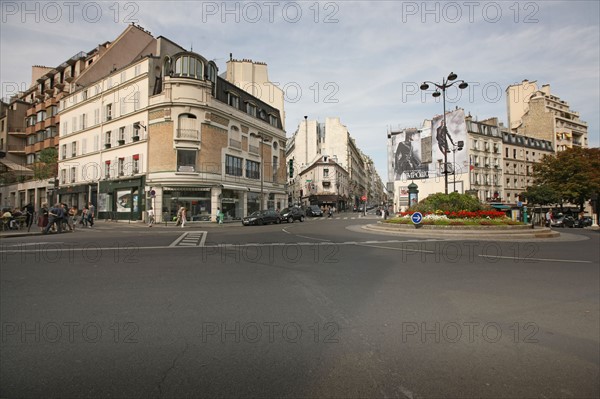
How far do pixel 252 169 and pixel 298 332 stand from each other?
3471cm

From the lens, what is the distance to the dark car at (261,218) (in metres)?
27.7

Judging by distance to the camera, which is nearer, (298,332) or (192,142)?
(298,332)

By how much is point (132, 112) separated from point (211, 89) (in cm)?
832

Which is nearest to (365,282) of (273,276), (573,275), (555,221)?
(273,276)

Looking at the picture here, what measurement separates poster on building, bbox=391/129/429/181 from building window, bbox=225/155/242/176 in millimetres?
38403

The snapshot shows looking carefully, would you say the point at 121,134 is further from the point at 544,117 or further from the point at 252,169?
the point at 544,117

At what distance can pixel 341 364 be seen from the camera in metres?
3.12

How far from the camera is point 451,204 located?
20922mm

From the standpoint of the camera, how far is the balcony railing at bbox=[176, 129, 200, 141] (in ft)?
96.7

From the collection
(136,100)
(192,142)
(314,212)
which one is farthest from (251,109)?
(314,212)

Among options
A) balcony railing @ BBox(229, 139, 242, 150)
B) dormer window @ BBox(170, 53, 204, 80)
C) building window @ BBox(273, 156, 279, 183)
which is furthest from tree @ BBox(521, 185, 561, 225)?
dormer window @ BBox(170, 53, 204, 80)

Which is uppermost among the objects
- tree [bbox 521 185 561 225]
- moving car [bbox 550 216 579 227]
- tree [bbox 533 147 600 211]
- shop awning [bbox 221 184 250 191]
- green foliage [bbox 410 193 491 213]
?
tree [bbox 533 147 600 211]

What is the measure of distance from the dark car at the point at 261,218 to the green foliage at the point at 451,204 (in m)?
13.1

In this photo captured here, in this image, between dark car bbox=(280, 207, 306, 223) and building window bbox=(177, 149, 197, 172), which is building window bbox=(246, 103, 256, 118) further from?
dark car bbox=(280, 207, 306, 223)
